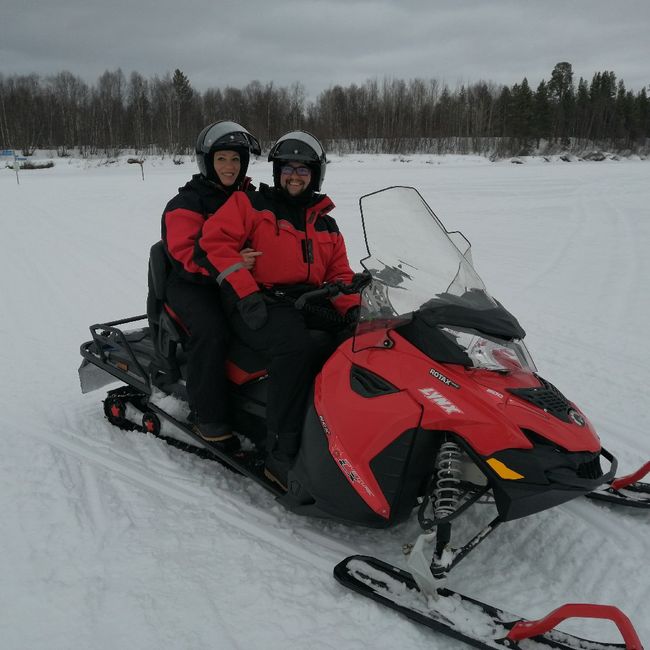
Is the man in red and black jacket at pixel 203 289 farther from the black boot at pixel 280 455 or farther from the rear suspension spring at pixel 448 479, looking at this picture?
the rear suspension spring at pixel 448 479

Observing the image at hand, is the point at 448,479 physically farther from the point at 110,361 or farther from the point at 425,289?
the point at 110,361

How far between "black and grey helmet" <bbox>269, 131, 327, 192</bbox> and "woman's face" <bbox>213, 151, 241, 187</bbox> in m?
0.44

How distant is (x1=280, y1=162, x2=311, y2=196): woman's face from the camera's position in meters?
3.01

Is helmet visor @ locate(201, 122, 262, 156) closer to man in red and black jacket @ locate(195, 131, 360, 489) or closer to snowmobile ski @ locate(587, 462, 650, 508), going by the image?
man in red and black jacket @ locate(195, 131, 360, 489)

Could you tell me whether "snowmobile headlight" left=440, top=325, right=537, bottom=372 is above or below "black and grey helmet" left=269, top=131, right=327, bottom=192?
below

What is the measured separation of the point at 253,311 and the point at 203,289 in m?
0.53

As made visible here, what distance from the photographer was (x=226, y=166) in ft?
11.2

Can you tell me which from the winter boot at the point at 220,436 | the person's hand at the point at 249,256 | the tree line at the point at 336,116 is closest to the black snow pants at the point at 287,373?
the person's hand at the point at 249,256

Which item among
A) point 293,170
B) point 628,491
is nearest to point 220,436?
point 293,170

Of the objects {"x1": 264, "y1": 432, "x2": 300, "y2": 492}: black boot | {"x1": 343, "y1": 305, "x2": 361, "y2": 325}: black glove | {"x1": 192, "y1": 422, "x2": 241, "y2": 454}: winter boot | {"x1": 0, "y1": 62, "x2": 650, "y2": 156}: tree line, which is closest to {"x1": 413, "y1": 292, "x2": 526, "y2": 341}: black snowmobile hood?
{"x1": 343, "y1": 305, "x2": 361, "y2": 325}: black glove

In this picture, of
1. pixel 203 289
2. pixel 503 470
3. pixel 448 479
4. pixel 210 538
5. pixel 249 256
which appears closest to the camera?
pixel 503 470

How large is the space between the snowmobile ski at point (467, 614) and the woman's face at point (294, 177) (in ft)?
5.84

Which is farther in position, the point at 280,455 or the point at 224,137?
the point at 224,137

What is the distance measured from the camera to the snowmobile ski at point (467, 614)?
1824mm
